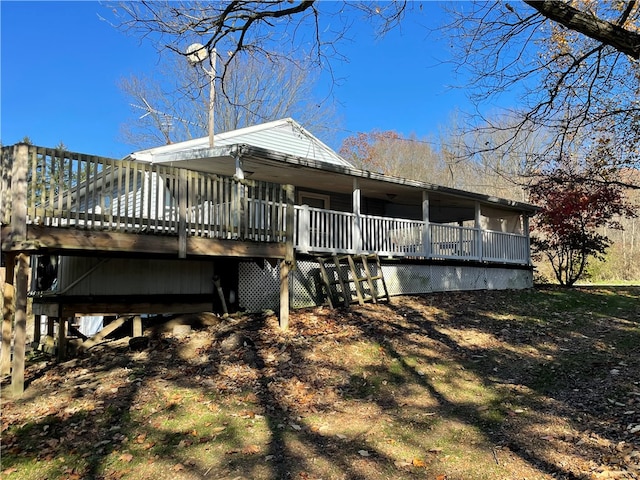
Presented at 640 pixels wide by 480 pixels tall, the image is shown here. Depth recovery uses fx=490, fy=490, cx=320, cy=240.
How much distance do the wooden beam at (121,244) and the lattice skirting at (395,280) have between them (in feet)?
5.86

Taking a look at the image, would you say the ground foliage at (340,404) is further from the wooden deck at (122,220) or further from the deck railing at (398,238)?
the deck railing at (398,238)

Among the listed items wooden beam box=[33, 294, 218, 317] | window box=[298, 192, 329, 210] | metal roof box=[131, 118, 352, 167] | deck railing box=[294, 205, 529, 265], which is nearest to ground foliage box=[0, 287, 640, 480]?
wooden beam box=[33, 294, 218, 317]

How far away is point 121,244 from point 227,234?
1.93m

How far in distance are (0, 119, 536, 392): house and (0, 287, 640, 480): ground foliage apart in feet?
3.60

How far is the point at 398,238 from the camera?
14.0 meters

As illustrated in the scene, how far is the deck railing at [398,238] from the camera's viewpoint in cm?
1198

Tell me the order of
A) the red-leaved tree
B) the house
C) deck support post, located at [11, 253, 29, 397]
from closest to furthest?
deck support post, located at [11, 253, 29, 397]
the house
the red-leaved tree

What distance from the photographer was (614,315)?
11.4 meters

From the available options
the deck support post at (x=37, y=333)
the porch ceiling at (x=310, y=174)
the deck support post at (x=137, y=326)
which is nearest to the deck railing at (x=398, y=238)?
the porch ceiling at (x=310, y=174)

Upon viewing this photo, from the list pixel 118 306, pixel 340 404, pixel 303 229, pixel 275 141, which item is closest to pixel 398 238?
pixel 303 229

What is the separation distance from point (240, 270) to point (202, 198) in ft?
9.41

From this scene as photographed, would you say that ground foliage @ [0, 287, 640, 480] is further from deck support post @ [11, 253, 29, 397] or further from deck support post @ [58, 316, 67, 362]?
deck support post @ [58, 316, 67, 362]

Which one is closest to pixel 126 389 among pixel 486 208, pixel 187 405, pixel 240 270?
pixel 187 405

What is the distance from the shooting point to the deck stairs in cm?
1144
